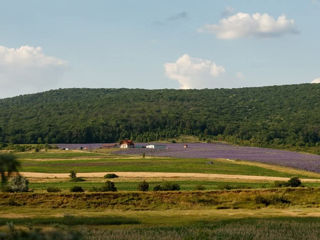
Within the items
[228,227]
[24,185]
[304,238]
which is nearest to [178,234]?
[228,227]

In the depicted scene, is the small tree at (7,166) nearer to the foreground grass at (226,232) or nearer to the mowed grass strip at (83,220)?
the foreground grass at (226,232)

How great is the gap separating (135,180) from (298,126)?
12679cm

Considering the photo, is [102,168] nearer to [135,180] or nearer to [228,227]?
[135,180]

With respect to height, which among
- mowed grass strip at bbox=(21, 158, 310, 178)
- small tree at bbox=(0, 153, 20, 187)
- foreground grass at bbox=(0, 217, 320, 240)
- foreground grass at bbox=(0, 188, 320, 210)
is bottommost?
mowed grass strip at bbox=(21, 158, 310, 178)

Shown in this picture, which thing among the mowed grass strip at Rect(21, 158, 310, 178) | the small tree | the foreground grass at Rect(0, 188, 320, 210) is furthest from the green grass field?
the mowed grass strip at Rect(21, 158, 310, 178)

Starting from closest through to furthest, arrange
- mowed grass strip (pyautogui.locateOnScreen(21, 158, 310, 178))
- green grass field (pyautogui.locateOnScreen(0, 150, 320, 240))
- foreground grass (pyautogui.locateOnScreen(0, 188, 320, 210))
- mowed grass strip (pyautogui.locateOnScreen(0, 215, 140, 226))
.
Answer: green grass field (pyautogui.locateOnScreen(0, 150, 320, 240)), mowed grass strip (pyautogui.locateOnScreen(0, 215, 140, 226)), foreground grass (pyautogui.locateOnScreen(0, 188, 320, 210)), mowed grass strip (pyautogui.locateOnScreen(21, 158, 310, 178))

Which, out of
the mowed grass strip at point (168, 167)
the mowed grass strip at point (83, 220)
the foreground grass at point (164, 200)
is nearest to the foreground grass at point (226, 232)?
the mowed grass strip at point (83, 220)

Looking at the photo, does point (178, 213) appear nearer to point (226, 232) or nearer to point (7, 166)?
point (226, 232)

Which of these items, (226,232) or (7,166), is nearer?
(7,166)

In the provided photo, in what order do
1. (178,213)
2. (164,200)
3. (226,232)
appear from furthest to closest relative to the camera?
(164,200)
(178,213)
(226,232)

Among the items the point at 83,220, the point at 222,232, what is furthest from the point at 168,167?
the point at 222,232

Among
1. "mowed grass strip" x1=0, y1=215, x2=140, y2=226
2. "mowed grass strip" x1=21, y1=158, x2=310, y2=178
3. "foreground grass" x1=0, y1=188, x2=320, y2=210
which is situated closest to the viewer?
"mowed grass strip" x1=0, y1=215, x2=140, y2=226

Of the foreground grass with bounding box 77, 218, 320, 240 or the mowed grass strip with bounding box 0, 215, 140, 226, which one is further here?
the mowed grass strip with bounding box 0, 215, 140, 226

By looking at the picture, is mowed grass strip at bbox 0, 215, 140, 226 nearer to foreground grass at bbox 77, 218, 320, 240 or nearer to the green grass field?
the green grass field
